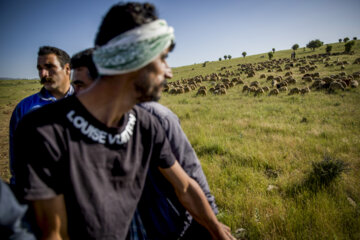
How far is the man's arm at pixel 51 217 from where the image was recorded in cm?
96

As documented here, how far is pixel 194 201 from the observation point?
64.5 inches

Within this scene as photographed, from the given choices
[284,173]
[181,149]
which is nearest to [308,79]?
[284,173]

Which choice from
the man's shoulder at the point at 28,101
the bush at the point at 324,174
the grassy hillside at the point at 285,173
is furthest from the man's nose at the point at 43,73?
the bush at the point at 324,174

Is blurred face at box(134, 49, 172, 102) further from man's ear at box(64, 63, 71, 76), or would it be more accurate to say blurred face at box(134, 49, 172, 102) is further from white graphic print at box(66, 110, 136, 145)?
man's ear at box(64, 63, 71, 76)

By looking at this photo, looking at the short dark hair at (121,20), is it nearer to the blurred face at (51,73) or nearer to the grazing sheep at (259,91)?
the blurred face at (51,73)

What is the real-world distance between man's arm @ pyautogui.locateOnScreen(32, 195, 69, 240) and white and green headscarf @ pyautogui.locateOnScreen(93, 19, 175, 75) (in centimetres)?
87

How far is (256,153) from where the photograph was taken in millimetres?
4332

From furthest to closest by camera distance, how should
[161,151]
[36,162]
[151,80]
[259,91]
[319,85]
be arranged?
[259,91] → [319,85] → [161,151] → [151,80] → [36,162]

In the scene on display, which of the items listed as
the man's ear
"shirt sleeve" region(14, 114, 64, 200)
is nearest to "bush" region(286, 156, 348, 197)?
"shirt sleeve" region(14, 114, 64, 200)

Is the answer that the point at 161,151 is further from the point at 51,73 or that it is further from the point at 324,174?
the point at 324,174

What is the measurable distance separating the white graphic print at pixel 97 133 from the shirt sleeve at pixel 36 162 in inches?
5.7

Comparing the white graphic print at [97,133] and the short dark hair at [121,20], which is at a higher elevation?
the short dark hair at [121,20]

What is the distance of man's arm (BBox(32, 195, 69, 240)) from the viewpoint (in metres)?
0.96

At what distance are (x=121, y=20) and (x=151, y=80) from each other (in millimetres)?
454
